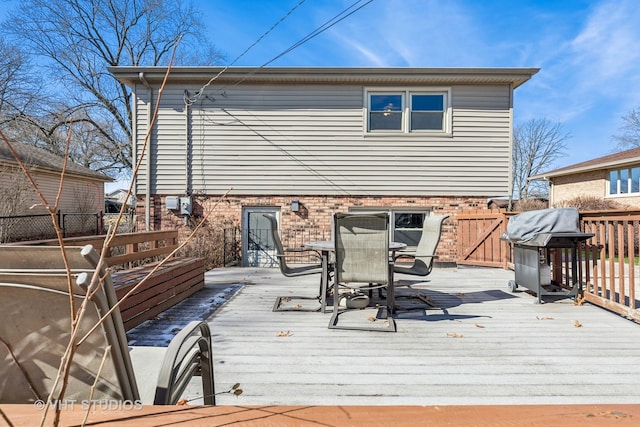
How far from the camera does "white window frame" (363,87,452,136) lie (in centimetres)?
795

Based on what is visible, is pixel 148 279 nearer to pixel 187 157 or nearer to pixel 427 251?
pixel 427 251

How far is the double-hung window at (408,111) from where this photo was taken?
798cm

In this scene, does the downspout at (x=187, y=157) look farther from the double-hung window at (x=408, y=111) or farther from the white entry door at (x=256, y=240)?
the double-hung window at (x=408, y=111)

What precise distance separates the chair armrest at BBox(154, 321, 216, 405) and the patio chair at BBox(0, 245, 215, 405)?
123 millimetres

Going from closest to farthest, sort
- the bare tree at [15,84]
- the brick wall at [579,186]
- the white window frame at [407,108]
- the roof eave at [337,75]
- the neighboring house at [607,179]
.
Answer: the roof eave at [337,75] < the white window frame at [407,108] < the neighboring house at [607,179] < the brick wall at [579,186] < the bare tree at [15,84]

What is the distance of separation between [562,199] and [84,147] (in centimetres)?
2627

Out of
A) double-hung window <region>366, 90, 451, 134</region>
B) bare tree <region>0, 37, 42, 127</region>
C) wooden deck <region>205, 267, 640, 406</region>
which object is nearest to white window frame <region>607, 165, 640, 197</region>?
double-hung window <region>366, 90, 451, 134</region>

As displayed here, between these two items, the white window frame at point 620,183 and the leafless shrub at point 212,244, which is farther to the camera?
the white window frame at point 620,183

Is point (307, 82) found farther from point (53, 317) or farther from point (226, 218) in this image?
point (53, 317)

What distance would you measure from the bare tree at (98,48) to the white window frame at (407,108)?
13373 mm

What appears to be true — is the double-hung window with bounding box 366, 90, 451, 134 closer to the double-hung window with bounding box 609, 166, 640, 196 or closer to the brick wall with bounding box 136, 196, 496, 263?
the brick wall with bounding box 136, 196, 496, 263

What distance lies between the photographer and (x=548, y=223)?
14.1ft

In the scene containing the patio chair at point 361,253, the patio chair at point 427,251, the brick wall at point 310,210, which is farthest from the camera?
the brick wall at point 310,210

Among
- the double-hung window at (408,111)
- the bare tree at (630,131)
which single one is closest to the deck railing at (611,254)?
the double-hung window at (408,111)
